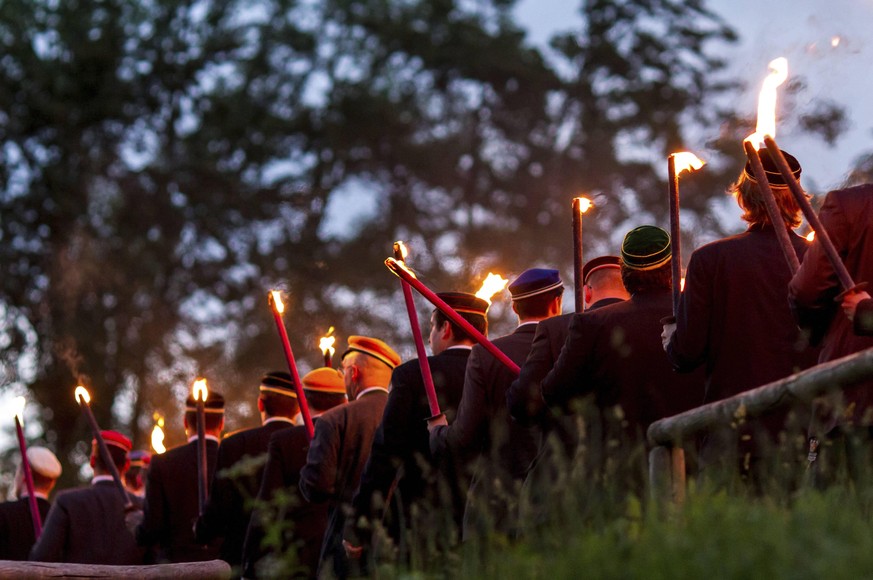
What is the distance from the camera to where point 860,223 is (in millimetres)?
5039

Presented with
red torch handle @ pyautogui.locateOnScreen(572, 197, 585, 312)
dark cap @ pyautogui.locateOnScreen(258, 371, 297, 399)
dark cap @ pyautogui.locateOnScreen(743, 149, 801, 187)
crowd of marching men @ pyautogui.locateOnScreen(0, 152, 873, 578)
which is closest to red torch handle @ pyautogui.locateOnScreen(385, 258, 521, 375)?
crowd of marching men @ pyautogui.locateOnScreen(0, 152, 873, 578)

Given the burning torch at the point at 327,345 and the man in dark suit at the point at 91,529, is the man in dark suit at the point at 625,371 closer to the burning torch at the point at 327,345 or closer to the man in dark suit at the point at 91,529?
the burning torch at the point at 327,345

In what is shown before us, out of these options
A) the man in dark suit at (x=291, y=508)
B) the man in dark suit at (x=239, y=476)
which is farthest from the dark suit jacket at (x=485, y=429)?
the man in dark suit at (x=239, y=476)

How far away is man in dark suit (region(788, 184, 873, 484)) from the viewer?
4707mm

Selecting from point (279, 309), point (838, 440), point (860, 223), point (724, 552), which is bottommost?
point (724, 552)

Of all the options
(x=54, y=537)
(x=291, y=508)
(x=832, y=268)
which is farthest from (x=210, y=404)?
(x=832, y=268)

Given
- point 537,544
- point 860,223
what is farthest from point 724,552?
point 860,223

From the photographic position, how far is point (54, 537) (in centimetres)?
980

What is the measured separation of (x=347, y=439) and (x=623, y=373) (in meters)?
2.42

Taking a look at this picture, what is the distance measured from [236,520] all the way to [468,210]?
1820 cm

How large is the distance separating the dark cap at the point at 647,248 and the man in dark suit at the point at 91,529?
4763mm

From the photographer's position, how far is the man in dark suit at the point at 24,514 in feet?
34.8

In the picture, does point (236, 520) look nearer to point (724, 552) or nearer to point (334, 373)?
point (334, 373)

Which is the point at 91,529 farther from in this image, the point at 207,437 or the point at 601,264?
the point at 601,264
